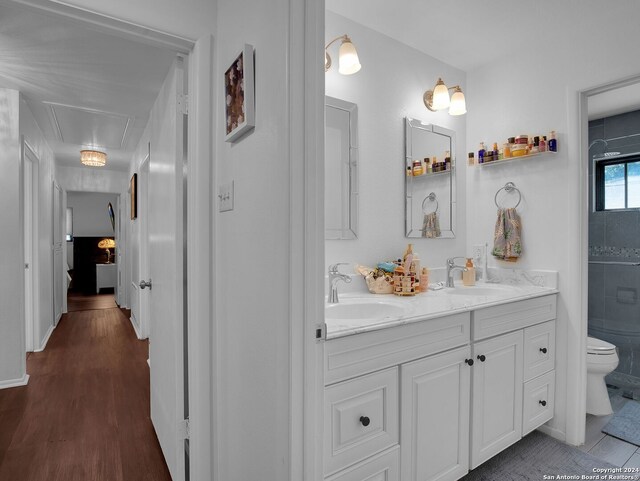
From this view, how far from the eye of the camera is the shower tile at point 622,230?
3166mm

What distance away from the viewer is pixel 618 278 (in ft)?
10.7

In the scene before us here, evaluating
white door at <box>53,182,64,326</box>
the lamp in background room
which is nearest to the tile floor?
white door at <box>53,182,64,326</box>

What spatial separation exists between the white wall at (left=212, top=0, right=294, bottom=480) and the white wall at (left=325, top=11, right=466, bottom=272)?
2.49ft

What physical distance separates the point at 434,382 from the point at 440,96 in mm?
1777

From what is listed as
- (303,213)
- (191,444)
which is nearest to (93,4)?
(303,213)

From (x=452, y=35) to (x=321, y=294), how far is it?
2.00 meters

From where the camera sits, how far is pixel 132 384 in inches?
116

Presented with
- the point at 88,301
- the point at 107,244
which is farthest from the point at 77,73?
the point at 107,244

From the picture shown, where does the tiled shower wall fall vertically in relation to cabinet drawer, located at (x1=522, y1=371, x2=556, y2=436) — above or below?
above

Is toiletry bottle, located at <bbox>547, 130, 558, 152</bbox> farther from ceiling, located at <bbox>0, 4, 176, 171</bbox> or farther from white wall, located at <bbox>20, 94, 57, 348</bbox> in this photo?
white wall, located at <bbox>20, 94, 57, 348</bbox>

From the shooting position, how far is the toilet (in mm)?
2404

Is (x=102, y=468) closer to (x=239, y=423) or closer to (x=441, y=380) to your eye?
(x=239, y=423)

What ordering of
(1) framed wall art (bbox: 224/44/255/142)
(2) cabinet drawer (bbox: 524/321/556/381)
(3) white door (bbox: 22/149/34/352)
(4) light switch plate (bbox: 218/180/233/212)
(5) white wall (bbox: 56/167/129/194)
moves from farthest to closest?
(5) white wall (bbox: 56/167/129/194)
(3) white door (bbox: 22/149/34/352)
(2) cabinet drawer (bbox: 524/321/556/381)
(4) light switch plate (bbox: 218/180/233/212)
(1) framed wall art (bbox: 224/44/255/142)

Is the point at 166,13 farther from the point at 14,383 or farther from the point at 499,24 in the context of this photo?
the point at 14,383
